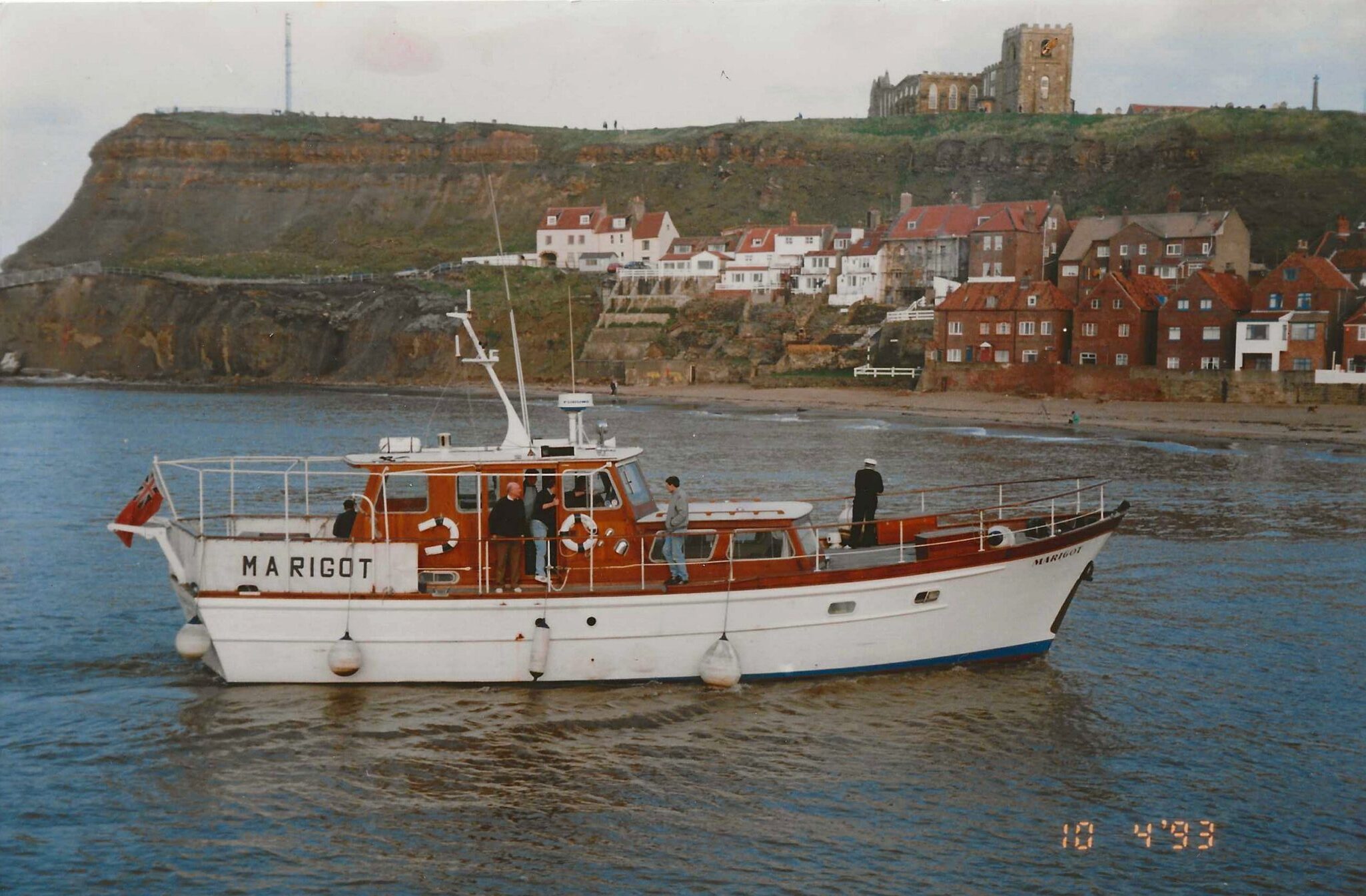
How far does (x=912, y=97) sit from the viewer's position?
19125 cm

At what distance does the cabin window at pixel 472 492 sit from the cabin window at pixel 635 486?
1891mm

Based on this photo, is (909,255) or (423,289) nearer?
(909,255)

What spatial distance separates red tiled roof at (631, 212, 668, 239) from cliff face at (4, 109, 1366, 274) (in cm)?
1907

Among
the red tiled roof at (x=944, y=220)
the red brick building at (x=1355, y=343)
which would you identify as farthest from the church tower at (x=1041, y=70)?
the red brick building at (x=1355, y=343)

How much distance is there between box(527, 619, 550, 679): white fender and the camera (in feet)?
57.9

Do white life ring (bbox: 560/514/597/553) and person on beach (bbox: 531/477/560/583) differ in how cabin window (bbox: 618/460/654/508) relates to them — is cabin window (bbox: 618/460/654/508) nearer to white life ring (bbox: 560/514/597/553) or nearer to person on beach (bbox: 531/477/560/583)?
white life ring (bbox: 560/514/597/553)

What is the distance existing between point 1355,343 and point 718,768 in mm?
62599

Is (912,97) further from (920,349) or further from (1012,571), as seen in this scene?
(1012,571)

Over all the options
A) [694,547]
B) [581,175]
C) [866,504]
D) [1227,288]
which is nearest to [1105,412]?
[1227,288]

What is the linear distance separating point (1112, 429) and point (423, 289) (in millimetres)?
78898

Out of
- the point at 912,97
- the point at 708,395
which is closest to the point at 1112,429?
the point at 708,395

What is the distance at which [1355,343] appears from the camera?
67188 millimetres

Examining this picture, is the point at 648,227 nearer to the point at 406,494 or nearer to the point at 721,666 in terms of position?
the point at 406,494

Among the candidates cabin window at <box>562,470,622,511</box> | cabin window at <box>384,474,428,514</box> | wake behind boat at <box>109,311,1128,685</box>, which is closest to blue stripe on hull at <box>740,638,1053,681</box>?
wake behind boat at <box>109,311,1128,685</box>
